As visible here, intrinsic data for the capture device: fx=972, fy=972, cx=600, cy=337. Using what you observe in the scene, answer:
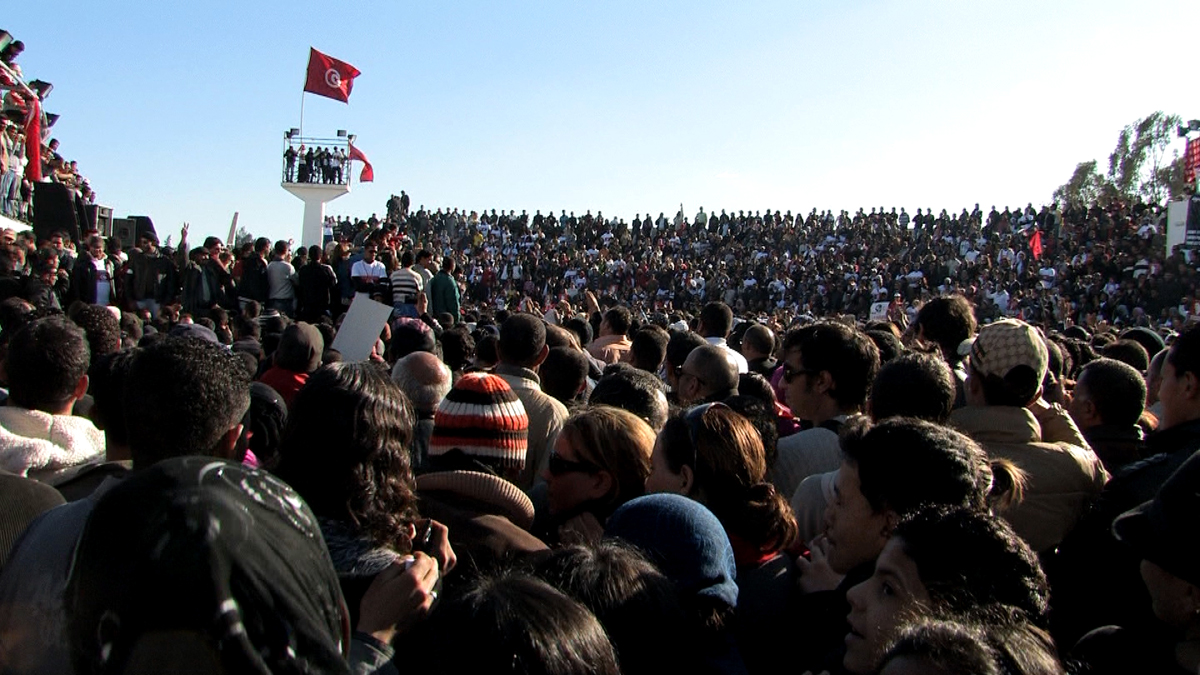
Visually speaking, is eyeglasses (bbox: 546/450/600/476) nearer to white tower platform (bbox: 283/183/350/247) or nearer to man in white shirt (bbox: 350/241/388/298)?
man in white shirt (bbox: 350/241/388/298)

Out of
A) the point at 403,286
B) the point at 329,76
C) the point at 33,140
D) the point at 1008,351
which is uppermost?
the point at 329,76

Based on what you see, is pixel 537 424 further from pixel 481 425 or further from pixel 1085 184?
pixel 1085 184

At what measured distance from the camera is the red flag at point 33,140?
16.4 metres

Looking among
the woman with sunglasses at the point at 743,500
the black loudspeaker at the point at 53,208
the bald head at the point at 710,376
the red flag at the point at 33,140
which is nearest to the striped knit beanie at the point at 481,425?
the woman with sunglasses at the point at 743,500

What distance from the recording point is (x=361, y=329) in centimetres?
635

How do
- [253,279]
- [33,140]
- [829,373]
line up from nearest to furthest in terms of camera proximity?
1. [829,373]
2. [253,279]
3. [33,140]

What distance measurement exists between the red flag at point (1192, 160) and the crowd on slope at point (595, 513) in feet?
101

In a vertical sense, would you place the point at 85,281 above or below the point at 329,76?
below

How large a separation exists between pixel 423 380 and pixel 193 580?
3.29m

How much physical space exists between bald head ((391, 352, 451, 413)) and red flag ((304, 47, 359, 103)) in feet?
69.1

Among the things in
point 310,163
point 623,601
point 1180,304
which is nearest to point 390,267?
point 623,601

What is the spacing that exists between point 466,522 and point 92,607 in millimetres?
1380

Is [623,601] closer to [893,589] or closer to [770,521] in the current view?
[893,589]

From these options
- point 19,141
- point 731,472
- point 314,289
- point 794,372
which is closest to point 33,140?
point 19,141
